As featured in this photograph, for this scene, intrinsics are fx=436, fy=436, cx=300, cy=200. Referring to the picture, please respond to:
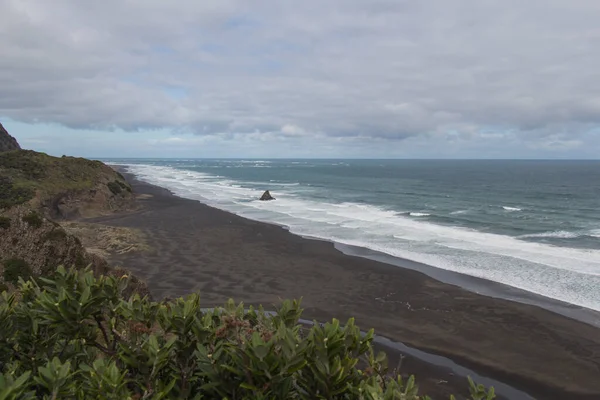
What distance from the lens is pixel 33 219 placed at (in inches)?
540

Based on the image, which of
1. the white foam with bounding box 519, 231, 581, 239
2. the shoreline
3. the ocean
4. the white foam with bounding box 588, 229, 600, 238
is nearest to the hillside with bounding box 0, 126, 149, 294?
the ocean

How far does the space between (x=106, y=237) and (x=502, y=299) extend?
2284 centimetres

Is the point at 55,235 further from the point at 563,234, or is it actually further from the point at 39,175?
the point at 563,234

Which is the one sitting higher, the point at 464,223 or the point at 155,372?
the point at 155,372

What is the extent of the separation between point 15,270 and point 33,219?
2.42 meters

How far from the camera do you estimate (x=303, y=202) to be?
5838cm

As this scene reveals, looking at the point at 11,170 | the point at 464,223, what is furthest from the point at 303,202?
the point at 11,170

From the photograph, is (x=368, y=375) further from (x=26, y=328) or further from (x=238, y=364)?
(x=26, y=328)

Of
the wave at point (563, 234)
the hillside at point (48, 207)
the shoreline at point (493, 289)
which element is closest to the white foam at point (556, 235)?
the wave at point (563, 234)

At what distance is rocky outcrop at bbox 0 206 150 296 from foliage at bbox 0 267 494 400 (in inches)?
311

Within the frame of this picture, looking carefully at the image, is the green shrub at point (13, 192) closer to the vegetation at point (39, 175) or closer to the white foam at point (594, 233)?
the vegetation at point (39, 175)

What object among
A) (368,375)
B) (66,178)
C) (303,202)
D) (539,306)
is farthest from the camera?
(303,202)

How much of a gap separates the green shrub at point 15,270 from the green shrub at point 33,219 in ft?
5.34

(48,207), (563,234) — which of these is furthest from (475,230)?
(48,207)
